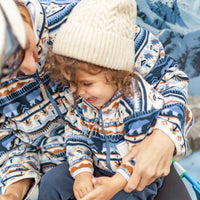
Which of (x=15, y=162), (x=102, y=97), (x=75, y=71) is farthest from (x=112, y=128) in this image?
(x=15, y=162)

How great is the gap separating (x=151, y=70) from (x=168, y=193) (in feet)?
1.33

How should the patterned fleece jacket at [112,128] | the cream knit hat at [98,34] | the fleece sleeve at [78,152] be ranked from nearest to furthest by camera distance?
the cream knit hat at [98,34]
the patterned fleece jacket at [112,128]
the fleece sleeve at [78,152]

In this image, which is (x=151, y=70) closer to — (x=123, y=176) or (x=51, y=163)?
(x=123, y=176)

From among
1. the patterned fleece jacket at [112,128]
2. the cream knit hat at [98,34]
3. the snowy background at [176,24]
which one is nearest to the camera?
the cream knit hat at [98,34]

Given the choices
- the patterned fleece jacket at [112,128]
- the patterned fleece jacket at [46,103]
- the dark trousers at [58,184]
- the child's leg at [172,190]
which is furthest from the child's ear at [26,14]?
the child's leg at [172,190]

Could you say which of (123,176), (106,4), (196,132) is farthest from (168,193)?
(196,132)

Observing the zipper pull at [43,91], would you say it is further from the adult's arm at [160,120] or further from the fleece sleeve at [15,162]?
the adult's arm at [160,120]

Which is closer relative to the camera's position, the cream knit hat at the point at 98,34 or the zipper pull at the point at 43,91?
the cream knit hat at the point at 98,34

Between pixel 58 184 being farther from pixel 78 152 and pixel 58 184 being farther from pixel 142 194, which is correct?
pixel 142 194

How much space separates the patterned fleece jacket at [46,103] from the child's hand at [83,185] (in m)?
0.18

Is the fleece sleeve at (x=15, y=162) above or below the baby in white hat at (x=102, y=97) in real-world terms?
below

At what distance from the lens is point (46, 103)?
802 mm

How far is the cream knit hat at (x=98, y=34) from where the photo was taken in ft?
1.92

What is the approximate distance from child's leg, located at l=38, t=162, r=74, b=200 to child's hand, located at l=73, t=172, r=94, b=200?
104mm
